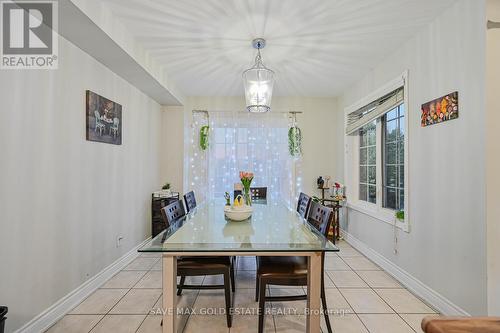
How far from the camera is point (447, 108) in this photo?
206 centimetres

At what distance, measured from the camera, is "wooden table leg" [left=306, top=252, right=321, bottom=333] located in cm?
161

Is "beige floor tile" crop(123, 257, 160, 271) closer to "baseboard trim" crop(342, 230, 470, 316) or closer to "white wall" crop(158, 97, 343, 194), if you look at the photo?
"white wall" crop(158, 97, 343, 194)

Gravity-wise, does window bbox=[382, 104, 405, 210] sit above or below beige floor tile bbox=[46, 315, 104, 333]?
above

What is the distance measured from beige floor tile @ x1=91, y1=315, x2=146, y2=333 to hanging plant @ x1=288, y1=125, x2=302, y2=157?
3.32 meters

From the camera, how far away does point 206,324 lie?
1967 millimetres

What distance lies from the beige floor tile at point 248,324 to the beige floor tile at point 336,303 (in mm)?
557

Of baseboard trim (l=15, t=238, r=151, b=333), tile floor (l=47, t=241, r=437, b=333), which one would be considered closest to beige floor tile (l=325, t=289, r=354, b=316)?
tile floor (l=47, t=241, r=437, b=333)

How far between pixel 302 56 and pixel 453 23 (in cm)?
138

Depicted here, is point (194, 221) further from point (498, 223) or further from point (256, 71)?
point (498, 223)

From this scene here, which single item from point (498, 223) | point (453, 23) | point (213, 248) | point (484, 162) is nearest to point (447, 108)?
point (484, 162)

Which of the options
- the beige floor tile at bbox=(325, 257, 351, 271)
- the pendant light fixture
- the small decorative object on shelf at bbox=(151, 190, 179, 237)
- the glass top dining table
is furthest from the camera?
the small decorative object on shelf at bbox=(151, 190, 179, 237)

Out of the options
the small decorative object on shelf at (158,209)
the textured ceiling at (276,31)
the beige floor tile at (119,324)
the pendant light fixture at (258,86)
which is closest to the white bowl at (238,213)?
the pendant light fixture at (258,86)

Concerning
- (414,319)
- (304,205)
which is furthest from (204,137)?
(414,319)

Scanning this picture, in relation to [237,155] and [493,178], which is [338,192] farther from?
[493,178]
